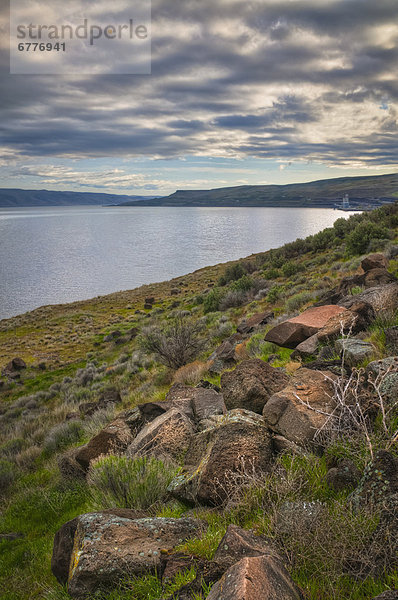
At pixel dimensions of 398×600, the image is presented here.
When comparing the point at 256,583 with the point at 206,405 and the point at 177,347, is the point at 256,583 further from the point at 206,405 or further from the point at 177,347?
the point at 177,347

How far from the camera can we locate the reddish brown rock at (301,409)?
4.19m

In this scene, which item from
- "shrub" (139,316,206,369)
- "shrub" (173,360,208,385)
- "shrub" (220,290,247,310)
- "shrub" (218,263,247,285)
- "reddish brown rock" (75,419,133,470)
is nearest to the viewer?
"reddish brown rock" (75,419,133,470)

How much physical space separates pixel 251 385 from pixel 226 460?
5.00ft

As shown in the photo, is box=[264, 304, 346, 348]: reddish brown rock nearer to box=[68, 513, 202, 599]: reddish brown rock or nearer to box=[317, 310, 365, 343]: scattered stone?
box=[317, 310, 365, 343]: scattered stone

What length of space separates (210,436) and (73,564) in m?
2.16

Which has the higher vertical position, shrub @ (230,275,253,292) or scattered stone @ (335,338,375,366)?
scattered stone @ (335,338,375,366)

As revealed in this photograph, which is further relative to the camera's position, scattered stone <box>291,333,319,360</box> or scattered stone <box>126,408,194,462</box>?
scattered stone <box>291,333,319,360</box>

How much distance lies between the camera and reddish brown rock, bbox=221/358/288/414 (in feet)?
17.5

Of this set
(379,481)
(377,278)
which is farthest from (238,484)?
(377,278)

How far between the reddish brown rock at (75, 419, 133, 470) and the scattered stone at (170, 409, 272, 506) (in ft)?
8.10

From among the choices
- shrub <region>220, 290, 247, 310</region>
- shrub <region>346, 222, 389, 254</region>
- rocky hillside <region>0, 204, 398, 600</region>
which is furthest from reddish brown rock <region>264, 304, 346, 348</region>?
shrub <region>346, 222, 389, 254</region>

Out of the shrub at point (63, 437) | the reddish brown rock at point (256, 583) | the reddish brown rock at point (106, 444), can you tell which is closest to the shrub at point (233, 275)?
the shrub at point (63, 437)

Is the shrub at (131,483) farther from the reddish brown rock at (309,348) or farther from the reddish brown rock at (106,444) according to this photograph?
the reddish brown rock at (309,348)

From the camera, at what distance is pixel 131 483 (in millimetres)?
4609
